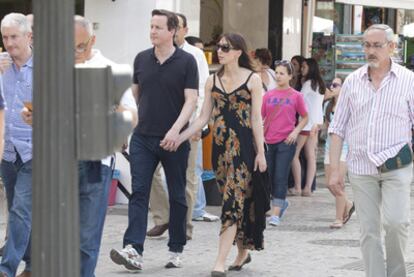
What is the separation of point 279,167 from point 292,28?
5.68m

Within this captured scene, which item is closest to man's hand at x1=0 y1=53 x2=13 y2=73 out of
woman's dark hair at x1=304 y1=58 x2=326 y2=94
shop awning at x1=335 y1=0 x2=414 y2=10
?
woman's dark hair at x1=304 y1=58 x2=326 y2=94

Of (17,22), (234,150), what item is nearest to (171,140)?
(234,150)

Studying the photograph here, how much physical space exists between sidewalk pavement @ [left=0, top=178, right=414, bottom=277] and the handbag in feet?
5.97

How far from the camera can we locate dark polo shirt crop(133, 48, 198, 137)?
945 cm

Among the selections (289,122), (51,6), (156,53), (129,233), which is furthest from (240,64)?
(51,6)

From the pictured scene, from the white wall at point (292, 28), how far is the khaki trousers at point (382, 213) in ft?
33.2

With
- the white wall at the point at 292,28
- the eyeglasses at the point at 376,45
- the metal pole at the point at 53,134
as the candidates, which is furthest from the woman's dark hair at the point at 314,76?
the metal pole at the point at 53,134

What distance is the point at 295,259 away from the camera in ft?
33.0

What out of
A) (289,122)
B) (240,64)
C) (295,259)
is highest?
(240,64)

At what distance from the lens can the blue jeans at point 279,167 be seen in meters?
12.5

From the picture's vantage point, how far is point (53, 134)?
4.75 metres

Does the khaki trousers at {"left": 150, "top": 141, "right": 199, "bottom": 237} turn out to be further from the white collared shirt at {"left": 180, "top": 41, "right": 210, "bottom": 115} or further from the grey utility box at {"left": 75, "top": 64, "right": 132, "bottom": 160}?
the grey utility box at {"left": 75, "top": 64, "right": 132, "bottom": 160}

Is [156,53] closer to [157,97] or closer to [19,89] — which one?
[157,97]

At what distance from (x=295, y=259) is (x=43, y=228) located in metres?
5.47
